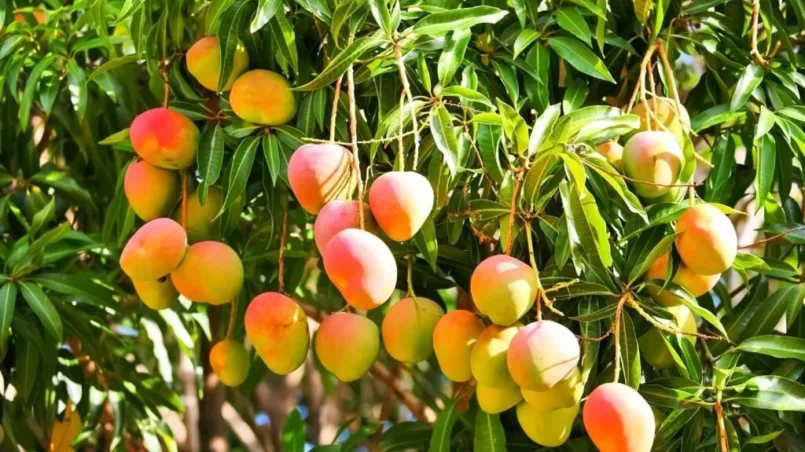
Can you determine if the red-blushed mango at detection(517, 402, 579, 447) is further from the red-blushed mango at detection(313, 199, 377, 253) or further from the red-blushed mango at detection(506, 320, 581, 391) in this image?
the red-blushed mango at detection(313, 199, 377, 253)

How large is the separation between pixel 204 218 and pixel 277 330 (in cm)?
16

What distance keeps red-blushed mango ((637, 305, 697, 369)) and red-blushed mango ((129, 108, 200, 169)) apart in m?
0.47

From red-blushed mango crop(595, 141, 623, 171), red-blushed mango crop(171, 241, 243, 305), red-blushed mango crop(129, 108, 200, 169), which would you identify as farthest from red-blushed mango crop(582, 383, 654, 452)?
red-blushed mango crop(129, 108, 200, 169)

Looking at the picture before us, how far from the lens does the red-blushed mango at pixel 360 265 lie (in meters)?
0.79

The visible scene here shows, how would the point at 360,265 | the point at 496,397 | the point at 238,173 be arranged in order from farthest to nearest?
the point at 238,173
the point at 496,397
the point at 360,265

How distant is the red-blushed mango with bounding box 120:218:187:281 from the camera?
958 mm

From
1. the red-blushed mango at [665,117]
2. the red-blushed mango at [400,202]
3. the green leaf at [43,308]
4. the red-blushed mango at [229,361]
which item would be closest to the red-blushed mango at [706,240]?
the red-blushed mango at [665,117]

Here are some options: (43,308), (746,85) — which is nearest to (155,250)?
(43,308)

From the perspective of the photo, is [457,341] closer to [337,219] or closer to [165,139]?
[337,219]

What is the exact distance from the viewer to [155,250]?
96 cm

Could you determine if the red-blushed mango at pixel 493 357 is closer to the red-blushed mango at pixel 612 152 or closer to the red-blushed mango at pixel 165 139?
the red-blushed mango at pixel 612 152

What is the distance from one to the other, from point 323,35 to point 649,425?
1.62 feet

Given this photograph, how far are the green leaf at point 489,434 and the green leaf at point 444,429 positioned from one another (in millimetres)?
81

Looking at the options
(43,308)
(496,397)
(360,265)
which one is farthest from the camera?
(43,308)
